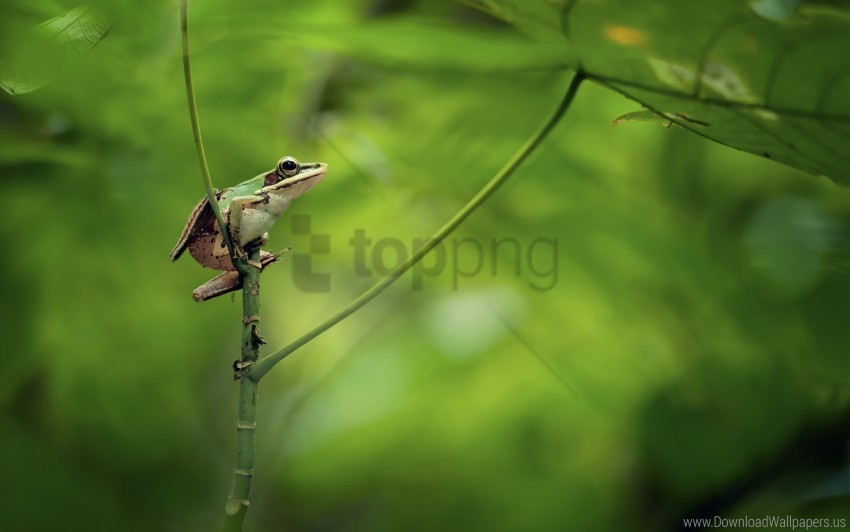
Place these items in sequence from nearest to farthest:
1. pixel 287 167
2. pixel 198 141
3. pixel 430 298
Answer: pixel 198 141, pixel 287 167, pixel 430 298

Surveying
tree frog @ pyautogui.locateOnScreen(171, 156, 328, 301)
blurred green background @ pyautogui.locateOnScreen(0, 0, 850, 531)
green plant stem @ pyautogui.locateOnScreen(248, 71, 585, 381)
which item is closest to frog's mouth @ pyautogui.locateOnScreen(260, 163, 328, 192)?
tree frog @ pyautogui.locateOnScreen(171, 156, 328, 301)

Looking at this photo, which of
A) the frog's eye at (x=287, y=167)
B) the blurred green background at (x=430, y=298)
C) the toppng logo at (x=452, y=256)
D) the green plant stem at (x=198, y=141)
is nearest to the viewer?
the green plant stem at (x=198, y=141)

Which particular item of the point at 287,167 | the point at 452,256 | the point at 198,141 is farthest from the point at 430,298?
the point at 198,141

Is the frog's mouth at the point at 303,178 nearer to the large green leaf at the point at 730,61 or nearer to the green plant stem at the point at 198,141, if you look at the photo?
the green plant stem at the point at 198,141

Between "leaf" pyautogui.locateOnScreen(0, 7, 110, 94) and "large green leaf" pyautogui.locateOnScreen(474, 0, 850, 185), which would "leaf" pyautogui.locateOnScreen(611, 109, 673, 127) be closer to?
"large green leaf" pyautogui.locateOnScreen(474, 0, 850, 185)

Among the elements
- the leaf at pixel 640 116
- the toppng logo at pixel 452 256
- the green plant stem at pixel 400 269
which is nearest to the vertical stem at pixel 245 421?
the green plant stem at pixel 400 269

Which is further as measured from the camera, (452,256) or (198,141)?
(452,256)

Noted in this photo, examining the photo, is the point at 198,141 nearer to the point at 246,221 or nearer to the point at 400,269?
the point at 246,221
